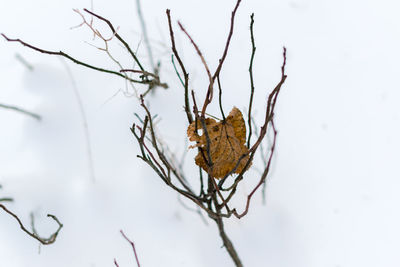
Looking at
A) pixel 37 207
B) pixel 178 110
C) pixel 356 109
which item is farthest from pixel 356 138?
pixel 37 207

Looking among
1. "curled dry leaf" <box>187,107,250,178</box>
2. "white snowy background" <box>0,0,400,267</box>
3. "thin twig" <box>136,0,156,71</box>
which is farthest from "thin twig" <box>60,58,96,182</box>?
"curled dry leaf" <box>187,107,250,178</box>

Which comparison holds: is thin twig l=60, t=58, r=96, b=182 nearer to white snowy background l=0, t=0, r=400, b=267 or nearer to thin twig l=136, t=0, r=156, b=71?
white snowy background l=0, t=0, r=400, b=267

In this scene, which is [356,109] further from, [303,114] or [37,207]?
[37,207]

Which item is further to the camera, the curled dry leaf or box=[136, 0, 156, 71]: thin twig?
box=[136, 0, 156, 71]: thin twig

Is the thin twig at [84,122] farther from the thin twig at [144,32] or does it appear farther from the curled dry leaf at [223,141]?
the curled dry leaf at [223,141]

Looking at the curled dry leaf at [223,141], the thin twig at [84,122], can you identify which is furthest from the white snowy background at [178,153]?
the curled dry leaf at [223,141]

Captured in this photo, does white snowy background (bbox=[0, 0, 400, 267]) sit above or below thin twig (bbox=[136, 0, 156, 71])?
below
